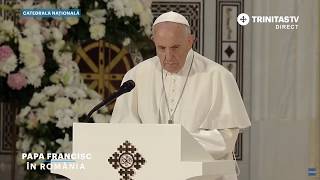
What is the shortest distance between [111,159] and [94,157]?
0.24 ft

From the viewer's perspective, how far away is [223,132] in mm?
3463

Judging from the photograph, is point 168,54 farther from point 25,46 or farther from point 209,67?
point 25,46

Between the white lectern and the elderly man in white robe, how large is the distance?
573 mm

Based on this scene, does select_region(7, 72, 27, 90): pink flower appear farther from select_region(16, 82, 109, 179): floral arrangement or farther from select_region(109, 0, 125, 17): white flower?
select_region(109, 0, 125, 17): white flower

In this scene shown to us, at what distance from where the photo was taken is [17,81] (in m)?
5.05

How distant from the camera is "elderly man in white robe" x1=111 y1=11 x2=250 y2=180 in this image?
358cm

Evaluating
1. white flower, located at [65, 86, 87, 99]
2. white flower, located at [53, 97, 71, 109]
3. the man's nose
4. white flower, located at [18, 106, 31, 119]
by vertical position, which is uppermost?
the man's nose

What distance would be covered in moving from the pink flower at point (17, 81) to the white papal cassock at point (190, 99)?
1.40 meters

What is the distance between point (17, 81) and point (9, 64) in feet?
→ 0.45

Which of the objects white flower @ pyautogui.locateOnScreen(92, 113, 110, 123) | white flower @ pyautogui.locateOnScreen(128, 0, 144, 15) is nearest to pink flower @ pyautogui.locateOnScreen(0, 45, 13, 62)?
white flower @ pyautogui.locateOnScreen(92, 113, 110, 123)

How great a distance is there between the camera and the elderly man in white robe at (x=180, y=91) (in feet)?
11.8

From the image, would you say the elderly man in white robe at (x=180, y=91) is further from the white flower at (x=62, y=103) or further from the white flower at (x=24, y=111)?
the white flower at (x=24, y=111)

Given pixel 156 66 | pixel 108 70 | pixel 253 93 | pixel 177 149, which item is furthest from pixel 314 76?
pixel 177 149

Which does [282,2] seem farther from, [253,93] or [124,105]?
[124,105]
